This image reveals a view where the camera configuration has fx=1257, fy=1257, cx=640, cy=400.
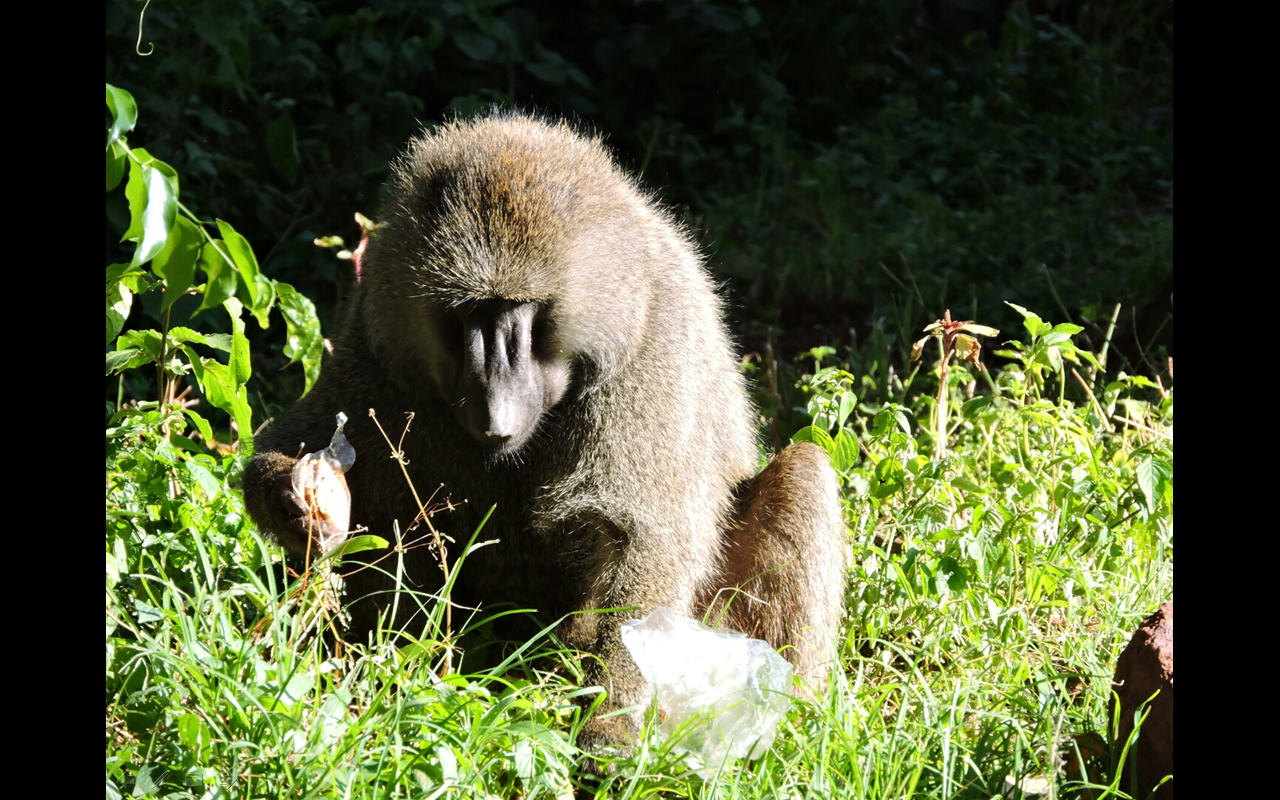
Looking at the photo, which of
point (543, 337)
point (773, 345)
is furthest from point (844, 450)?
point (773, 345)

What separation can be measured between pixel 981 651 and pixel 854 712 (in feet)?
1.89

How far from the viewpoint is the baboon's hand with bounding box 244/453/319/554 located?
8.66 feet

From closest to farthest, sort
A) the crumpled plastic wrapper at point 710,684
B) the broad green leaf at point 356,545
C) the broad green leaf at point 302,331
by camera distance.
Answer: the broad green leaf at point 356,545, the crumpled plastic wrapper at point 710,684, the broad green leaf at point 302,331

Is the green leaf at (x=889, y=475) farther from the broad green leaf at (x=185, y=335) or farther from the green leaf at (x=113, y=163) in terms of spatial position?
the green leaf at (x=113, y=163)

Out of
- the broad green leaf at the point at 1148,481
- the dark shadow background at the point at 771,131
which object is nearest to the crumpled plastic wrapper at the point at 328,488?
the broad green leaf at the point at 1148,481

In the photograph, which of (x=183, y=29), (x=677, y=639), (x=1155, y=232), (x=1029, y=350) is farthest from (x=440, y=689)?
(x=1155, y=232)

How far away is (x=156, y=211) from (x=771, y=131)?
5.95 m

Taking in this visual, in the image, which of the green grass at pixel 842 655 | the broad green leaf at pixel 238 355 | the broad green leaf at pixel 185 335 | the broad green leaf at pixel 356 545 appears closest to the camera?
the green grass at pixel 842 655

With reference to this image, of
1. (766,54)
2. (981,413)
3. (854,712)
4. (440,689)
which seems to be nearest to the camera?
(440,689)

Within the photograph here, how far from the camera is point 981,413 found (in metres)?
3.67

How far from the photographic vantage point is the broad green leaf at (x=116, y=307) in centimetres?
268

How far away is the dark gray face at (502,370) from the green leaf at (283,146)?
3510 mm

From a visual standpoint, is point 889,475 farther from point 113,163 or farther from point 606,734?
point 113,163

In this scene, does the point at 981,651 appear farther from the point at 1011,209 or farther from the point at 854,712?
the point at 1011,209
